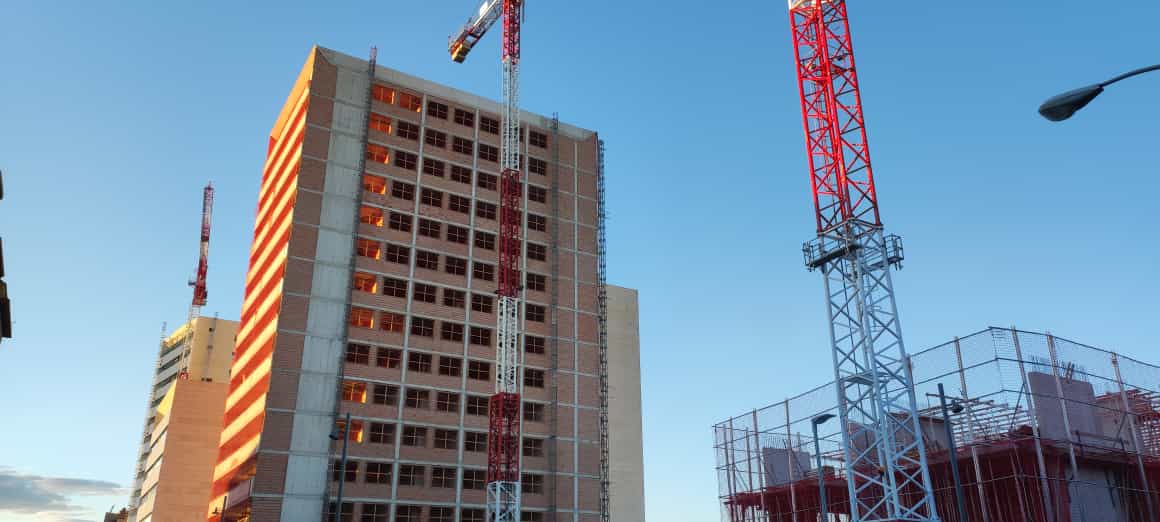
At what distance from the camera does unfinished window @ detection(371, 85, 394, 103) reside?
3844 inches

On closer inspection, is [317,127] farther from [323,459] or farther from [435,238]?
[323,459]

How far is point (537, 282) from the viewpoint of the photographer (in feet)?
322

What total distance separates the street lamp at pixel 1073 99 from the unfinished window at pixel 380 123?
279 feet

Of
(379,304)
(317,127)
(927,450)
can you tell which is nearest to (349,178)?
(317,127)

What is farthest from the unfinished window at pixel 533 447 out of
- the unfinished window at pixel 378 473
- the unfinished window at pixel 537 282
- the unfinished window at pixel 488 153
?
the unfinished window at pixel 488 153

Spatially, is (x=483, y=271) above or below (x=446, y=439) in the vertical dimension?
above

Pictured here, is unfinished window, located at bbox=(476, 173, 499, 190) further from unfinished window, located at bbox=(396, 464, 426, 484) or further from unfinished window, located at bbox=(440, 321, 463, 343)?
unfinished window, located at bbox=(396, 464, 426, 484)

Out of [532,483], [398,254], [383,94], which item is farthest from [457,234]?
[532,483]

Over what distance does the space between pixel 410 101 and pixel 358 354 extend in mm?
28139

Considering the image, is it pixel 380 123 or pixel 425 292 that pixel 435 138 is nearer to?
pixel 380 123

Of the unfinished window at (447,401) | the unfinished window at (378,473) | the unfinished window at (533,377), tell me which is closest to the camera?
the unfinished window at (378,473)

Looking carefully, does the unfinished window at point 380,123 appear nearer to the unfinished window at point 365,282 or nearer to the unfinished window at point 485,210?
the unfinished window at point 485,210

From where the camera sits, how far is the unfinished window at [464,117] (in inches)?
3959

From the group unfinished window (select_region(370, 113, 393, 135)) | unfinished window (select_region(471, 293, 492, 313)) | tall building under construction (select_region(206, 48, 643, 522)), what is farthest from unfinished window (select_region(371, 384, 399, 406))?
unfinished window (select_region(370, 113, 393, 135))
